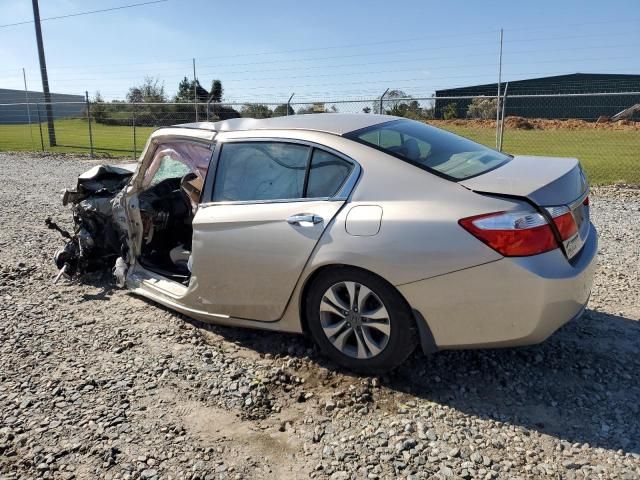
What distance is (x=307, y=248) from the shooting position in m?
3.17

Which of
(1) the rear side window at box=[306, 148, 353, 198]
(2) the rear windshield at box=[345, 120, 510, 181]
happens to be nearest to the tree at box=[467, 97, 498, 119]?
(2) the rear windshield at box=[345, 120, 510, 181]

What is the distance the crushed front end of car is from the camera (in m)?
5.02

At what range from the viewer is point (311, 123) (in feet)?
12.0

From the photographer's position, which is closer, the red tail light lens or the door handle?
the red tail light lens

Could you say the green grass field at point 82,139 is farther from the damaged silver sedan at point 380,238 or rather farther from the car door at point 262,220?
the damaged silver sedan at point 380,238

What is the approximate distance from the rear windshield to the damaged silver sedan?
0.02 meters

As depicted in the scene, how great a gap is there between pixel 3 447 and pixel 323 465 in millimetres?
1672

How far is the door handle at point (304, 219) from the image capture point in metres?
3.17

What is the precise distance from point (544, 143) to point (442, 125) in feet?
12.2

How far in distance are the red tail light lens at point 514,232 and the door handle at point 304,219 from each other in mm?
887

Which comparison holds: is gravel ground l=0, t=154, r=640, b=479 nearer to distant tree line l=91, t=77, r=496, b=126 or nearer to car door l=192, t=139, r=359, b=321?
car door l=192, t=139, r=359, b=321

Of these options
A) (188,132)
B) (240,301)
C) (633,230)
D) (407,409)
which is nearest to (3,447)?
(240,301)

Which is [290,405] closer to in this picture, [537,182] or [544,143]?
[537,182]

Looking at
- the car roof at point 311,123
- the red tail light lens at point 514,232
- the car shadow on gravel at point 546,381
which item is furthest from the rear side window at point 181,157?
the red tail light lens at point 514,232
